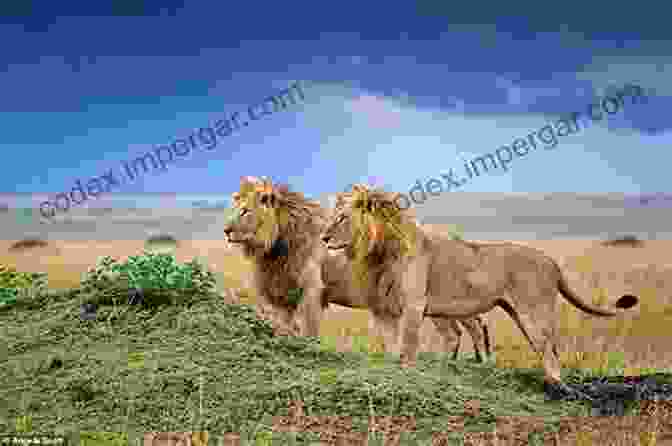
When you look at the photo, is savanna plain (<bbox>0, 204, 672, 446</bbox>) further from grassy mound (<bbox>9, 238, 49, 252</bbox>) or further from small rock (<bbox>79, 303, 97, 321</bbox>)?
grassy mound (<bbox>9, 238, 49, 252</bbox>)

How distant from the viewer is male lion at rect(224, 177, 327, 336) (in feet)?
37.4

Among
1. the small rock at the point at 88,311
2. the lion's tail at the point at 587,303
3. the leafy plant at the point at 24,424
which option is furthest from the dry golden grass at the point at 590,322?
the leafy plant at the point at 24,424

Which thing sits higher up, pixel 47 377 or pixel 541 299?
pixel 541 299

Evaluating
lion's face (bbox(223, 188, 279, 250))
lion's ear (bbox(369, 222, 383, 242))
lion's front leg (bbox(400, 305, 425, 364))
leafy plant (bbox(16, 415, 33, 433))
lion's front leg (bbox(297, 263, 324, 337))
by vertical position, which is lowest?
leafy plant (bbox(16, 415, 33, 433))

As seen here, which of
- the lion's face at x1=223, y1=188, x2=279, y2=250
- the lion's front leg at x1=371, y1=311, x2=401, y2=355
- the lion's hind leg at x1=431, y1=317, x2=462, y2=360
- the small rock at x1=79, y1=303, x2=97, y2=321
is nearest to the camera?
the lion's front leg at x1=371, y1=311, x2=401, y2=355

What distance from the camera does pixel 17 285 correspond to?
47.1ft

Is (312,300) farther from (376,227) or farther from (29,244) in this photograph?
(29,244)

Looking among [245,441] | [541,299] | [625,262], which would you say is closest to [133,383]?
[245,441]

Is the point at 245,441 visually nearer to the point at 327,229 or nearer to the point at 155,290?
the point at 327,229

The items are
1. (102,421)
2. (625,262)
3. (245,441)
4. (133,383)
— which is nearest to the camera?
(245,441)

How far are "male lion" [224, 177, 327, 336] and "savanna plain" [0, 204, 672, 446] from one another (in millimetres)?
418

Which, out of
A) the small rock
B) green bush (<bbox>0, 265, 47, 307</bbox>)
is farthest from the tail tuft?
green bush (<bbox>0, 265, 47, 307</bbox>)

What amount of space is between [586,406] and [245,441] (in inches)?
149

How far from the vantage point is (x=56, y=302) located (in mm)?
12000
